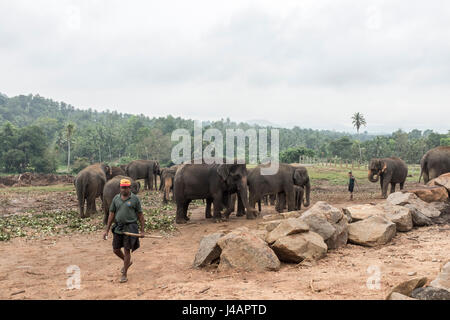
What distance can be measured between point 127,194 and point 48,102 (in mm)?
207754

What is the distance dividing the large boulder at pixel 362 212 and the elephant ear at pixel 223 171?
396cm

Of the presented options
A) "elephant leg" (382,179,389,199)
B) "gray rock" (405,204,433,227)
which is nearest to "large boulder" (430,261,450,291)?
"gray rock" (405,204,433,227)

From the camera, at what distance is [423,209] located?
34.9ft

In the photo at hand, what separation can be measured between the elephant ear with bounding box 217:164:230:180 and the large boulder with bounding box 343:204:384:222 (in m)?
3.96

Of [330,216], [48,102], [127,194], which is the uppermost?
[48,102]

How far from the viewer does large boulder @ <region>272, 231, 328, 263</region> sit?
22.8 ft

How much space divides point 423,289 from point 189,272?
3.93 meters

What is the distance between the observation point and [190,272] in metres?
6.86

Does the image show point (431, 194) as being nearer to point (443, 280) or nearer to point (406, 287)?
point (443, 280)

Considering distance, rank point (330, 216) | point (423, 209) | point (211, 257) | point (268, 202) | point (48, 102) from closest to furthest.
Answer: point (211, 257) < point (330, 216) < point (423, 209) < point (268, 202) < point (48, 102)
